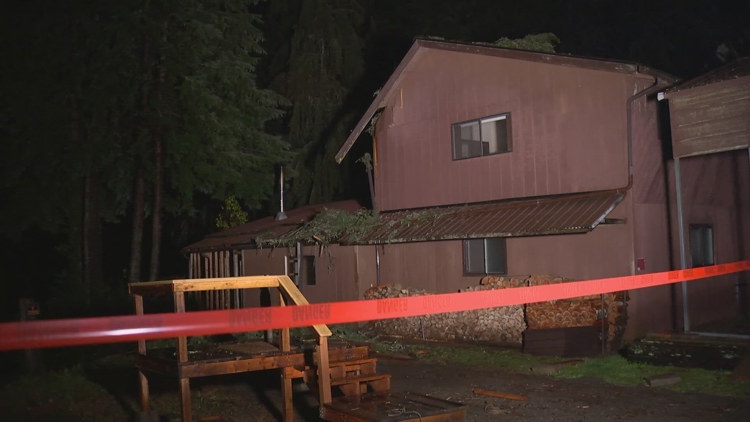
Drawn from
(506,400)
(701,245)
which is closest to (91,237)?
(506,400)

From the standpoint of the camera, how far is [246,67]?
25844 millimetres

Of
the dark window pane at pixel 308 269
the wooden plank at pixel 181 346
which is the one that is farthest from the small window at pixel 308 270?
the wooden plank at pixel 181 346

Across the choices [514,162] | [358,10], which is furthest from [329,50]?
[514,162]

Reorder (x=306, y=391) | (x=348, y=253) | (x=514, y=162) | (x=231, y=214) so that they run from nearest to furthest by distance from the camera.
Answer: (x=306, y=391)
(x=514, y=162)
(x=348, y=253)
(x=231, y=214)

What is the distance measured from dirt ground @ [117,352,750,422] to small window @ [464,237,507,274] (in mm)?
3950

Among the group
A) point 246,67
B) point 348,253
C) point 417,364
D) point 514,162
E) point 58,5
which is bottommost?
point 417,364

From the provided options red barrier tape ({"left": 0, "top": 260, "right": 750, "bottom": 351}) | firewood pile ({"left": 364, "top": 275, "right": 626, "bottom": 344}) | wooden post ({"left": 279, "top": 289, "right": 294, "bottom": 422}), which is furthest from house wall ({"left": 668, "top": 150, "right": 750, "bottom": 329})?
wooden post ({"left": 279, "top": 289, "right": 294, "bottom": 422})

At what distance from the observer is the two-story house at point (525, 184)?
1468 cm

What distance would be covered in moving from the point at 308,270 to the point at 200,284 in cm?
1282

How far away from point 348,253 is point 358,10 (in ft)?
58.6

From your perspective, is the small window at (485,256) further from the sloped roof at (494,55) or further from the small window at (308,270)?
the small window at (308,270)

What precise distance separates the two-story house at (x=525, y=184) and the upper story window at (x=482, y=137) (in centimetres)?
4

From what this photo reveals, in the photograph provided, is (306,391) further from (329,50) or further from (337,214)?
(329,50)

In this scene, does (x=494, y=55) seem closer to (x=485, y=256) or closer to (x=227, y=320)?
(x=485, y=256)
